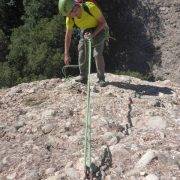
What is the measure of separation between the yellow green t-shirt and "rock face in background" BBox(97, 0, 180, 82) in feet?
29.3

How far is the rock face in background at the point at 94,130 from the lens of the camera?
186 inches

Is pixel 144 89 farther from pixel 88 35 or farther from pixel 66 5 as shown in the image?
pixel 66 5

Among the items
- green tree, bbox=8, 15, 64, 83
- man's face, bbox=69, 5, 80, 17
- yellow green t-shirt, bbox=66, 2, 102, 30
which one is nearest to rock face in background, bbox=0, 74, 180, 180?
yellow green t-shirt, bbox=66, 2, 102, 30

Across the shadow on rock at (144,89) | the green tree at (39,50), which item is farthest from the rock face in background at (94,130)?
the green tree at (39,50)

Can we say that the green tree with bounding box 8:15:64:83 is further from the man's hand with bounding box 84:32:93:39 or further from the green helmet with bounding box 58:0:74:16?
the green helmet with bounding box 58:0:74:16

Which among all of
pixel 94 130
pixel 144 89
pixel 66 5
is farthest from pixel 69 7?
pixel 144 89

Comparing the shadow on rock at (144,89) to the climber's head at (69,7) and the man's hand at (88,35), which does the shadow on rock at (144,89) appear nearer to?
Answer: the man's hand at (88,35)

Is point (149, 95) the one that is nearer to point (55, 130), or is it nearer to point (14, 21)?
point (55, 130)

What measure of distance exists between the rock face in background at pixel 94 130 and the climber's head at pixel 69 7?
3.56ft

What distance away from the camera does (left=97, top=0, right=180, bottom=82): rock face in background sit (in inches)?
581

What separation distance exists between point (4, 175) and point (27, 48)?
8827mm

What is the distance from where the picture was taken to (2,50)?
1439 cm

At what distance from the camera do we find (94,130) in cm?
534

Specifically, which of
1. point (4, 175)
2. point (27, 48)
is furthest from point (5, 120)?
point (27, 48)
